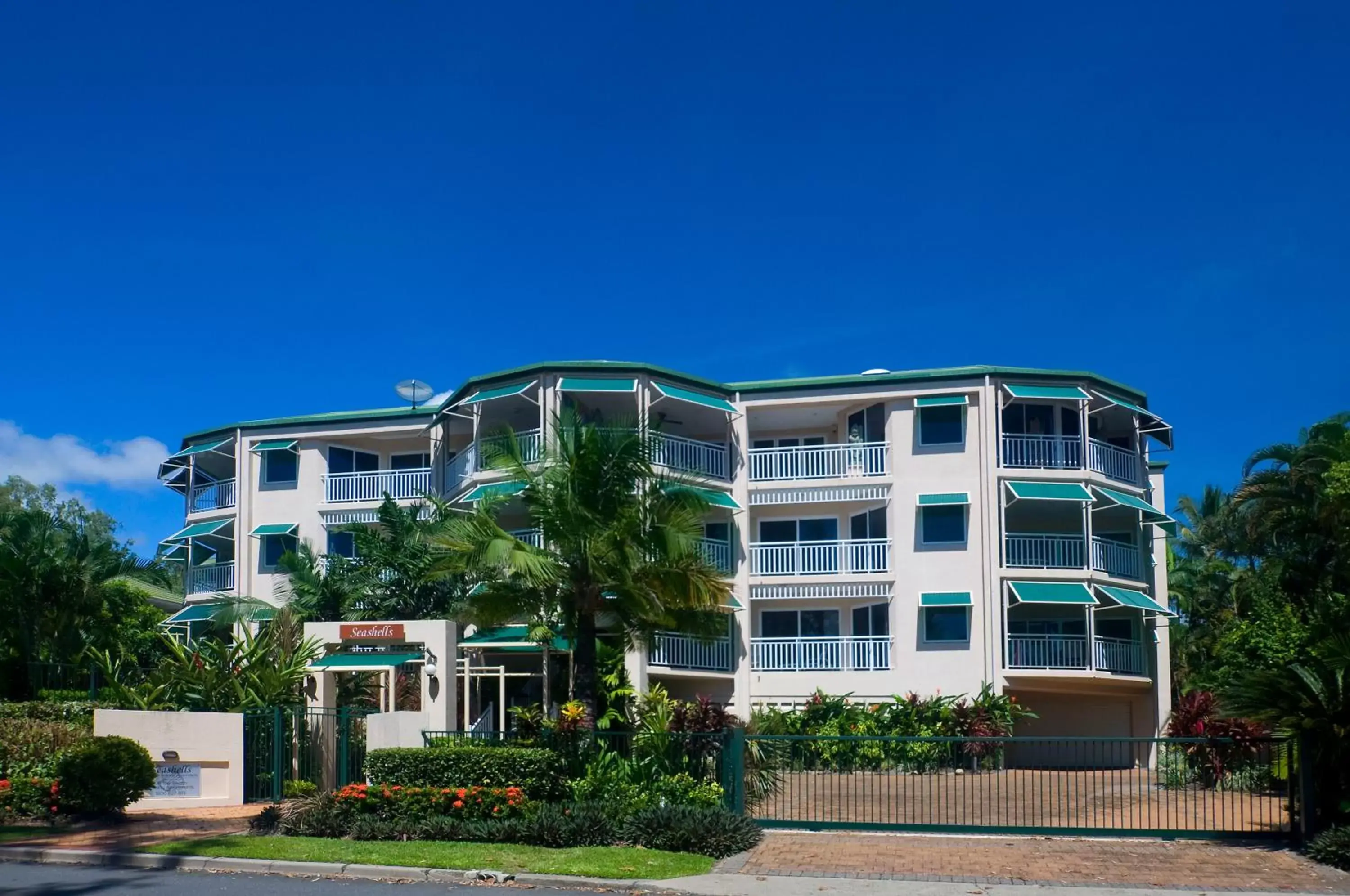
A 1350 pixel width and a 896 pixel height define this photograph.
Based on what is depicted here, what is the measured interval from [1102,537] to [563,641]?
15.4 metres

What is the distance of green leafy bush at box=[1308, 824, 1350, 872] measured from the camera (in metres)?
15.8

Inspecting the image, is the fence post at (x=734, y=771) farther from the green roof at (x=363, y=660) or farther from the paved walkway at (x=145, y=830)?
the green roof at (x=363, y=660)

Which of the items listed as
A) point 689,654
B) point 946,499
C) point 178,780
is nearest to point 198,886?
point 178,780

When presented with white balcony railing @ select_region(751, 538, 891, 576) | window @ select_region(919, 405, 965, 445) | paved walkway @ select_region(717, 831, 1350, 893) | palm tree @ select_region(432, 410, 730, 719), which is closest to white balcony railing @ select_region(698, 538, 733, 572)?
white balcony railing @ select_region(751, 538, 891, 576)

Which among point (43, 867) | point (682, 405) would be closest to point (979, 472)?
point (682, 405)

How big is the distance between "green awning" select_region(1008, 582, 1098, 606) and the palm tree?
1350cm

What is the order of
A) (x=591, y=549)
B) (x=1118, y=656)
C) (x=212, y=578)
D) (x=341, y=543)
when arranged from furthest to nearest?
(x=212, y=578), (x=341, y=543), (x=1118, y=656), (x=591, y=549)

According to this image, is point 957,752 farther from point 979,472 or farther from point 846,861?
point 846,861

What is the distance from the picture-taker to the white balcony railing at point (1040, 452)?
107 feet

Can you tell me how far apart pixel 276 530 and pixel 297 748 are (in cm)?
1396

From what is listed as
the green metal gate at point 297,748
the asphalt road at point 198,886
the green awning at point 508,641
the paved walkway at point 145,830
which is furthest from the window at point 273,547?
the asphalt road at point 198,886

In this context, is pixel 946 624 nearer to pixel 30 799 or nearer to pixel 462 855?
pixel 462 855

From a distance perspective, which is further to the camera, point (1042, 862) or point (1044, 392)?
point (1044, 392)

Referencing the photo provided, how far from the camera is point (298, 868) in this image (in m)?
16.2
